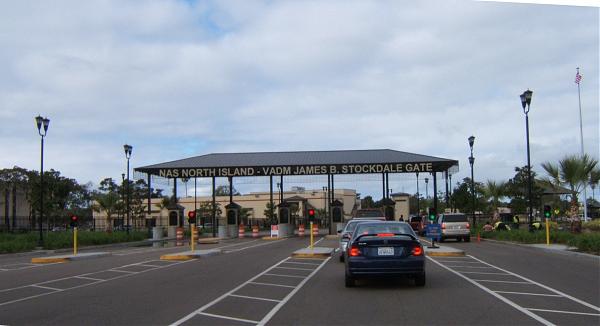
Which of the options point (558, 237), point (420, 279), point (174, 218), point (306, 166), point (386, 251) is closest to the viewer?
point (386, 251)

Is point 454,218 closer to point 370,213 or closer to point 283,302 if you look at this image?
point 370,213

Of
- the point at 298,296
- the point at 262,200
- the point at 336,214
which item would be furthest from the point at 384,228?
the point at 262,200

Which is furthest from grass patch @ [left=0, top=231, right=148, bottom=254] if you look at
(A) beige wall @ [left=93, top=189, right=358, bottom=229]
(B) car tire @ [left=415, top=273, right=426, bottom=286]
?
(A) beige wall @ [left=93, top=189, right=358, bottom=229]

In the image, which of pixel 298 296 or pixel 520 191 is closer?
pixel 298 296

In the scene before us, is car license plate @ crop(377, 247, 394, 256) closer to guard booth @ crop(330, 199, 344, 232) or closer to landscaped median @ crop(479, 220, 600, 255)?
landscaped median @ crop(479, 220, 600, 255)

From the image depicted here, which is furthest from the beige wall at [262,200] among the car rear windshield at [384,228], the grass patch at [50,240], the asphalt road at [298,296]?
the car rear windshield at [384,228]

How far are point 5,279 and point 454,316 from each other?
43.7 ft

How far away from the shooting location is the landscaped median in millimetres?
22542

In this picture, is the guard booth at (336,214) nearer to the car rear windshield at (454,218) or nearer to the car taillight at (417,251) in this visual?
the car rear windshield at (454,218)

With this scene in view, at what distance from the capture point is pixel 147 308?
1099cm

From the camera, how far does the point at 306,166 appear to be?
48.9 meters

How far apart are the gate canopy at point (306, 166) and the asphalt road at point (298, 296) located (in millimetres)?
28995

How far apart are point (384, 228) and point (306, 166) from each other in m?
34.6

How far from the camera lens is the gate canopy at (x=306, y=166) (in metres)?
48.5
